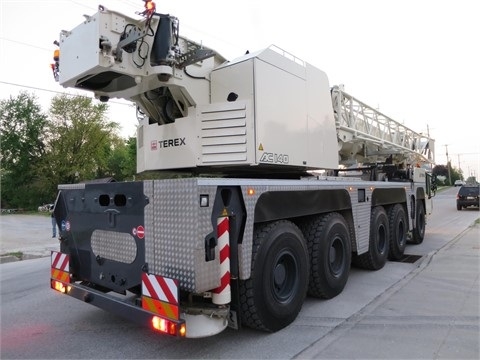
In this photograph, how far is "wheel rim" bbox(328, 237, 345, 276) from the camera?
5.72 metres

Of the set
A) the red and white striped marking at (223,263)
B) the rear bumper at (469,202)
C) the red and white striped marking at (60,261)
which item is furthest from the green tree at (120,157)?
the red and white striped marking at (223,263)

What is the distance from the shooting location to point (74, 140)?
1639 inches

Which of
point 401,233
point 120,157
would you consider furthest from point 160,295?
point 120,157

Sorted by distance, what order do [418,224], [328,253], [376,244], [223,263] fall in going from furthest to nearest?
[418,224] < [376,244] < [328,253] < [223,263]

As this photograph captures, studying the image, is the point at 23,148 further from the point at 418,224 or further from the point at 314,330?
the point at 314,330

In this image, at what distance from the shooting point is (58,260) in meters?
4.80

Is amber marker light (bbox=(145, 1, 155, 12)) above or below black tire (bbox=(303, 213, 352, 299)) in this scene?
above

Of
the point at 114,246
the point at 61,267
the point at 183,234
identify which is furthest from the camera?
the point at 61,267

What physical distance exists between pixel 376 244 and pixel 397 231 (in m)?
1.38

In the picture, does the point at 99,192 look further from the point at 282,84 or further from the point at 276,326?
the point at 282,84

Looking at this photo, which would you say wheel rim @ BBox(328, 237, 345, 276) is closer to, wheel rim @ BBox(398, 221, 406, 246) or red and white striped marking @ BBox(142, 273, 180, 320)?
red and white striped marking @ BBox(142, 273, 180, 320)

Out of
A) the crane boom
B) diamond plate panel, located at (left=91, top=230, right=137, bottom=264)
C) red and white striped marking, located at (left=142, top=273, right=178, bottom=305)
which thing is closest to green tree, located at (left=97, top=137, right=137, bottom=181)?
the crane boom

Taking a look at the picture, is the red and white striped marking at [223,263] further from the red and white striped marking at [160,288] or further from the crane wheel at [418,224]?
the crane wheel at [418,224]

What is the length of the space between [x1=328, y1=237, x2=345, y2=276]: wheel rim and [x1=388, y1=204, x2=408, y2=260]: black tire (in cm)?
279
